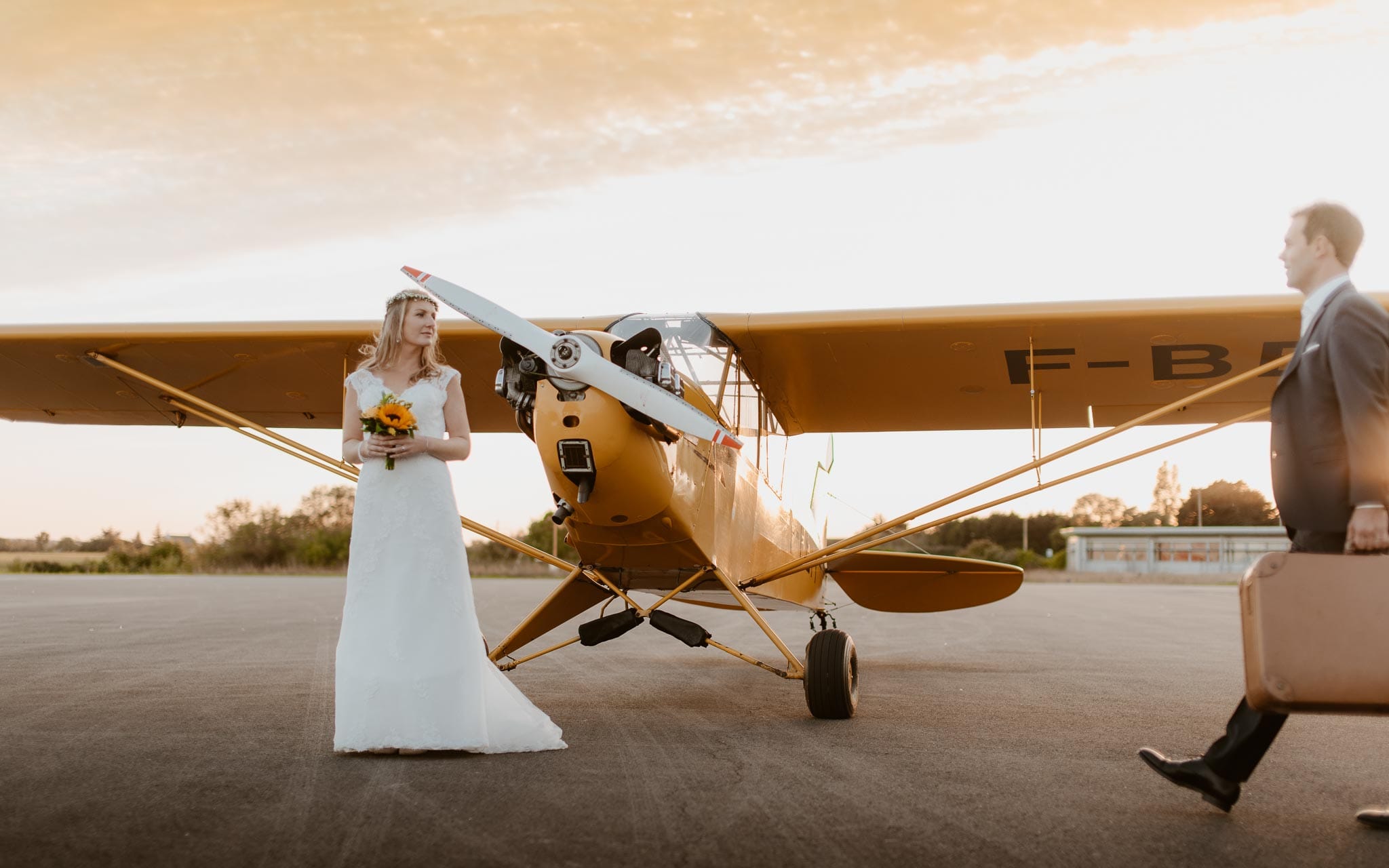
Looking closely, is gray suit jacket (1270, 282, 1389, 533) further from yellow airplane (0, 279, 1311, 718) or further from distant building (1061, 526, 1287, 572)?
distant building (1061, 526, 1287, 572)

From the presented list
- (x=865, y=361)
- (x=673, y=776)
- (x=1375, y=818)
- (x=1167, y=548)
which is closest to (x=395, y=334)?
(x=673, y=776)

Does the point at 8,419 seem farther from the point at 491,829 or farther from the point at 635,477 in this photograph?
the point at 491,829

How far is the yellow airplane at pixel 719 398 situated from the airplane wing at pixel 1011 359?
2 cm

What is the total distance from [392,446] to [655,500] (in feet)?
5.16

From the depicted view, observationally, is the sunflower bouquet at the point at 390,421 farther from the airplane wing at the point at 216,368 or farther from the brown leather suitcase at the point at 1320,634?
the brown leather suitcase at the point at 1320,634

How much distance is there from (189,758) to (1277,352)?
752 centimetres

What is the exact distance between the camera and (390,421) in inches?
175

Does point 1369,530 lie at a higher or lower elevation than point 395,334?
lower

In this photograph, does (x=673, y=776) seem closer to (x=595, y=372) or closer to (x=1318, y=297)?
(x=595, y=372)

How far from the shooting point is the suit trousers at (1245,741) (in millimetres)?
3223

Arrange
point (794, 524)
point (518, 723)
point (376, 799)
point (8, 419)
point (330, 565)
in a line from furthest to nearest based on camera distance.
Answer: point (330, 565) → point (8, 419) → point (794, 524) → point (518, 723) → point (376, 799)

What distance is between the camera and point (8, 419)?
34.0 ft

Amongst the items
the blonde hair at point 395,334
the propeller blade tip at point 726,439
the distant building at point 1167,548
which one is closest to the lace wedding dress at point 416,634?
the blonde hair at point 395,334

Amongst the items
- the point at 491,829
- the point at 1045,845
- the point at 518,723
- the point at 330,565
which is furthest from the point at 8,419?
the point at 330,565
